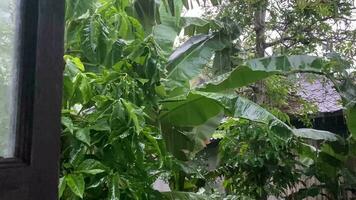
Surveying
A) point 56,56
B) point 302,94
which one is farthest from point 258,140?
point 56,56

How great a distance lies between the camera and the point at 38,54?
0.86 meters

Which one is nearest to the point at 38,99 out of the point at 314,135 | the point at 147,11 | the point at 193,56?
the point at 147,11

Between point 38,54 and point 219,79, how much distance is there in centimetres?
305

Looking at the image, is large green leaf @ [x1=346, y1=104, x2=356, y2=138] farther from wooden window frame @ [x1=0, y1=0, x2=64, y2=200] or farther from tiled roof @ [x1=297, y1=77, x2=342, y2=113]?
wooden window frame @ [x1=0, y1=0, x2=64, y2=200]

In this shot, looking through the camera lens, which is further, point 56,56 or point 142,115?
point 142,115

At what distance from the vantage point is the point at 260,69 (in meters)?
3.70

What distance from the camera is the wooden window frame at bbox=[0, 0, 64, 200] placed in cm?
83

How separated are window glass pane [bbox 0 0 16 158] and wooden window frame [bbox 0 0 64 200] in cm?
1

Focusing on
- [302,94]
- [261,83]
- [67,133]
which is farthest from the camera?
[302,94]

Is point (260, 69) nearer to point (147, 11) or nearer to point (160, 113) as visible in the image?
point (160, 113)

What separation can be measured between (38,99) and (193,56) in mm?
3383

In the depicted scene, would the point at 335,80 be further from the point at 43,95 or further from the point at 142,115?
the point at 43,95

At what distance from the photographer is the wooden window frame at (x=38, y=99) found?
0.83 meters

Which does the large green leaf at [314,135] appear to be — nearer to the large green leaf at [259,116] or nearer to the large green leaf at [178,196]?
the large green leaf at [259,116]
